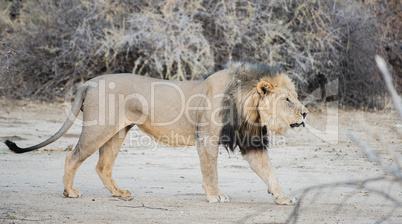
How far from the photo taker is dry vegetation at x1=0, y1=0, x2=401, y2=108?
11727mm

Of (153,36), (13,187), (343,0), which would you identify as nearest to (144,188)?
(13,187)

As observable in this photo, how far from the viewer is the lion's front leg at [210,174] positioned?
503 centimetres

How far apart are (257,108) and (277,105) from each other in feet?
0.62

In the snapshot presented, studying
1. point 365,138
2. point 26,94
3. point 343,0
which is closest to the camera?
point 365,138

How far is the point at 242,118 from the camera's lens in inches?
203

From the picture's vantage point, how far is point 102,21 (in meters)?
12.4

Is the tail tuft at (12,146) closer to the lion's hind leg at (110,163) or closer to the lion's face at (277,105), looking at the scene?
the lion's hind leg at (110,163)

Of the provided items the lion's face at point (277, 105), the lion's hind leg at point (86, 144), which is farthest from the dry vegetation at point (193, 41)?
the lion's face at point (277, 105)

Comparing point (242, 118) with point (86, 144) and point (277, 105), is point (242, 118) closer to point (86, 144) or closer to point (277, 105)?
point (277, 105)

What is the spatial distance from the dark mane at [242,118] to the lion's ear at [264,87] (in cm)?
11

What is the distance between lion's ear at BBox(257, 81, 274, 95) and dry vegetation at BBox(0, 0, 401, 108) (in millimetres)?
6382

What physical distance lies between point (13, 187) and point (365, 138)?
6.14 m


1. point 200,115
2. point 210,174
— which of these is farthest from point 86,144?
point 210,174

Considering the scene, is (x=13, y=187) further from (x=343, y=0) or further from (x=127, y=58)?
(x=343, y=0)
